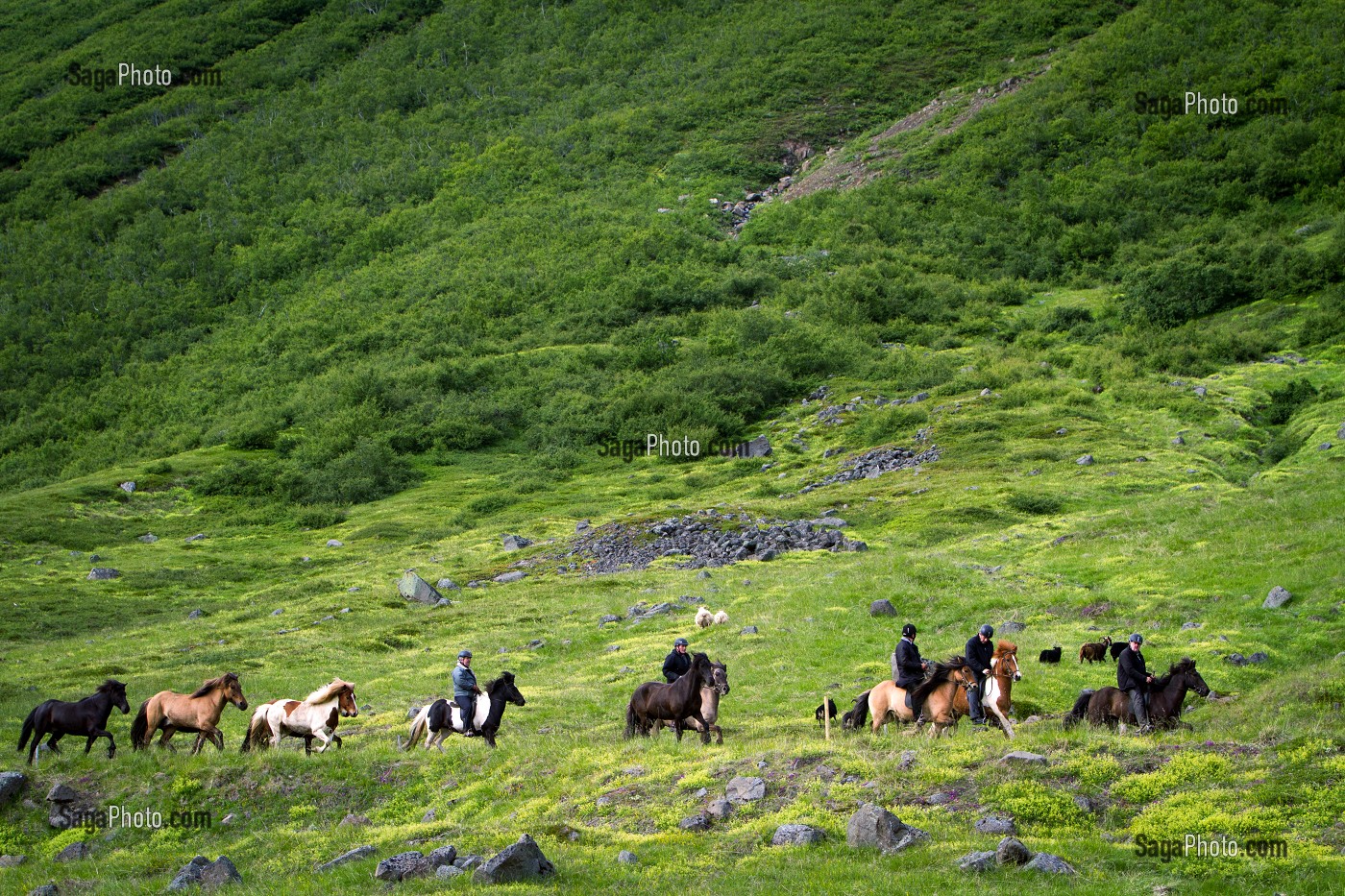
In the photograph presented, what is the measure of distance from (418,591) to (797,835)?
35.0 m

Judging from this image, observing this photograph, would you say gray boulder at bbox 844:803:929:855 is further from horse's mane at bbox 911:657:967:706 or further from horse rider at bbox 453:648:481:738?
horse rider at bbox 453:648:481:738

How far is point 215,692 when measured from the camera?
71.2ft

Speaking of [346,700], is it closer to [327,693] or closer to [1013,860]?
[327,693]

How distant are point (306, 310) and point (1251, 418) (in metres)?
112

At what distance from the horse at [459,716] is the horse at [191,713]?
372cm

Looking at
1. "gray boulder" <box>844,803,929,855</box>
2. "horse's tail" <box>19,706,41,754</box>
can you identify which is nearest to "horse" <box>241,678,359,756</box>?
"horse's tail" <box>19,706,41,754</box>

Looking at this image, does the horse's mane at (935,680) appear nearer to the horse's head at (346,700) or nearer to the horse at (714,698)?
the horse at (714,698)

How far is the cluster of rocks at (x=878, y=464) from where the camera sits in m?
61.2

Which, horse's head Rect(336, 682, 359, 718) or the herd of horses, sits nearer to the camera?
the herd of horses

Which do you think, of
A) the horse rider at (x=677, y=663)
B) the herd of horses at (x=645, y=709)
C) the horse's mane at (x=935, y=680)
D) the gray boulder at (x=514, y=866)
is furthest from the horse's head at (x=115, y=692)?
the horse's mane at (x=935, y=680)

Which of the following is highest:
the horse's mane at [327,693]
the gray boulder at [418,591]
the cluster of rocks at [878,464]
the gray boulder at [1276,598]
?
the cluster of rocks at [878,464]

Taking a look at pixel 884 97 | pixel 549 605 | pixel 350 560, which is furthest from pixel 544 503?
pixel 884 97

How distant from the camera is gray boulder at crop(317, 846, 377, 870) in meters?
15.4

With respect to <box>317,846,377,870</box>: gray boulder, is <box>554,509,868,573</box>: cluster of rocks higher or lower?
higher
